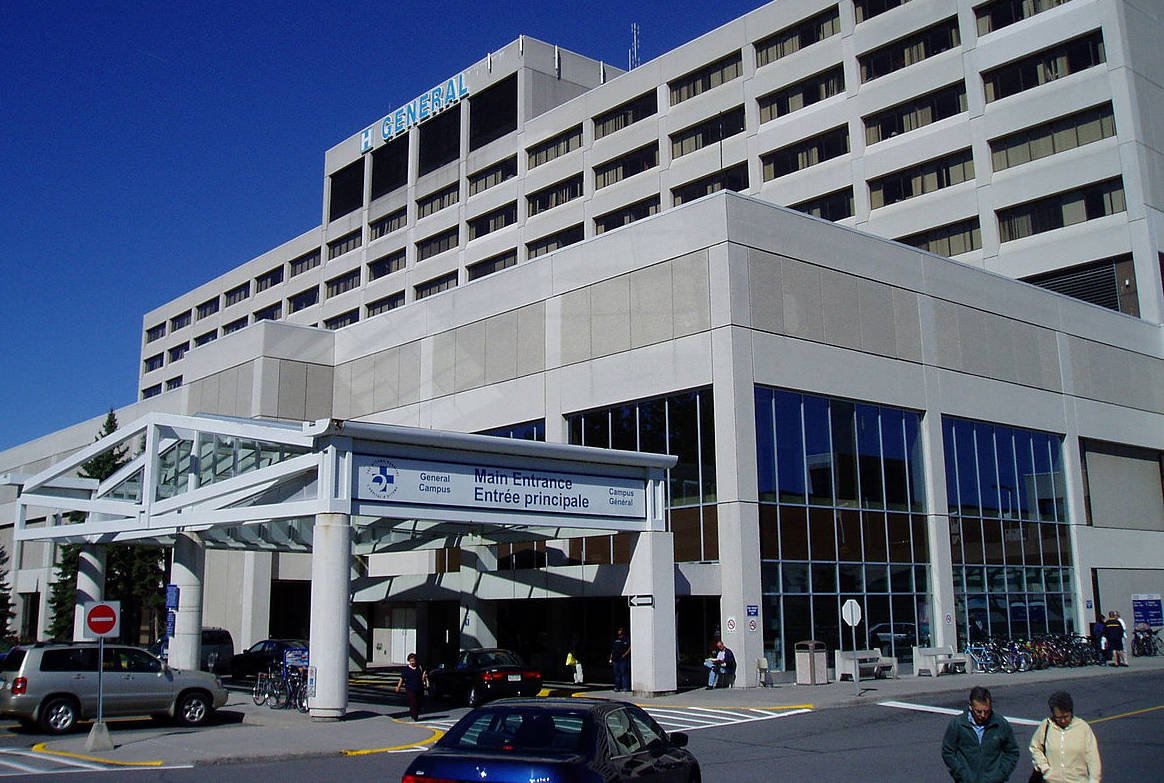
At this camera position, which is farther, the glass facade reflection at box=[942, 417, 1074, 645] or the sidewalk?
the glass facade reflection at box=[942, 417, 1074, 645]

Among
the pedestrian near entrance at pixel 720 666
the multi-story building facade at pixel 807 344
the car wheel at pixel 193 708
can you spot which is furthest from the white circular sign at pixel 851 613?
the car wheel at pixel 193 708

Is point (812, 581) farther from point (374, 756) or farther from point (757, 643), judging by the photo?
point (374, 756)

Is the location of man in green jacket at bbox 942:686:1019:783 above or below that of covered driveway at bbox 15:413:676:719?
below

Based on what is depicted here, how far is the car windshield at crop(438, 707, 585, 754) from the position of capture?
922 cm

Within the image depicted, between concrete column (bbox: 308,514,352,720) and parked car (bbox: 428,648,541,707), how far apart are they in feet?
15.5

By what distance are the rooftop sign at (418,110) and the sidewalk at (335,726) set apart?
4785 cm

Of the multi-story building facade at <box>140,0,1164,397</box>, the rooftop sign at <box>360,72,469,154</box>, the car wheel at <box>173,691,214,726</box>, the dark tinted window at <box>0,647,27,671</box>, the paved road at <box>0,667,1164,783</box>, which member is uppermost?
the rooftop sign at <box>360,72,469,154</box>

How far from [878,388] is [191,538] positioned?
20369mm

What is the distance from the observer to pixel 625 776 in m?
9.41

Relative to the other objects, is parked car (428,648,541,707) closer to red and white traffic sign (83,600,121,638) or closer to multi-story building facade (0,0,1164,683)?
multi-story building facade (0,0,1164,683)

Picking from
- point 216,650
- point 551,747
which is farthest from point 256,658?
point 551,747

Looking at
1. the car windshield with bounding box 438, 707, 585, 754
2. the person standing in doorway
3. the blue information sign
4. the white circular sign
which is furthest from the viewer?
the blue information sign

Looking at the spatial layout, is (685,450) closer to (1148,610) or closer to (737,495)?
(737,495)

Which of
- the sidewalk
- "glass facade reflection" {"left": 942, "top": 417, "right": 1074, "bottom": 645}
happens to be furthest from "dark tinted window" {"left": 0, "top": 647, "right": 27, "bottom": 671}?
"glass facade reflection" {"left": 942, "top": 417, "right": 1074, "bottom": 645}
